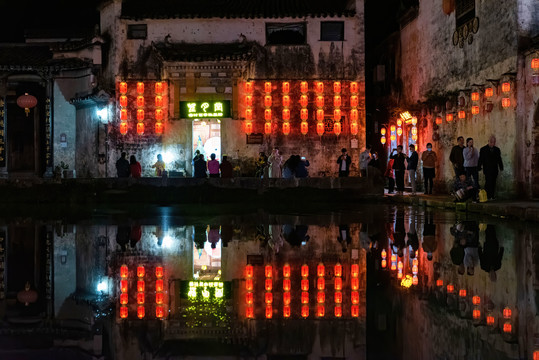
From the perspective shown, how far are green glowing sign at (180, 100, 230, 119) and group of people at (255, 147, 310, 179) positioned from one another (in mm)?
2627

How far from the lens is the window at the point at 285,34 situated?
98.8 ft

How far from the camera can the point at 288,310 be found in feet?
19.2

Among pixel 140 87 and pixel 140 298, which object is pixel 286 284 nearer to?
pixel 140 298

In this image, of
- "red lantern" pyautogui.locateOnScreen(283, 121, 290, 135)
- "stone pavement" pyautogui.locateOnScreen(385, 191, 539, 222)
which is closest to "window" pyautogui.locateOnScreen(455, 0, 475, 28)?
"stone pavement" pyautogui.locateOnScreen(385, 191, 539, 222)

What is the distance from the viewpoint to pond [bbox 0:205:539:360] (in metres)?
4.73

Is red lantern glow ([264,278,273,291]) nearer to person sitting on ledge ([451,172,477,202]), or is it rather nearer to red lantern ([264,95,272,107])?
person sitting on ledge ([451,172,477,202])

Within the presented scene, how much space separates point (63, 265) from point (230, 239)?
3262 millimetres

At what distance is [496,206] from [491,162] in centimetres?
328

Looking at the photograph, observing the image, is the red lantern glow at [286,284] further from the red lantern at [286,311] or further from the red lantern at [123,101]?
the red lantern at [123,101]

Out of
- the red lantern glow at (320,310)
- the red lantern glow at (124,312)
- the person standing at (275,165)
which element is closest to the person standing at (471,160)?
the person standing at (275,165)

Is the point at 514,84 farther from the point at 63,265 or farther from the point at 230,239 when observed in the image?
the point at 63,265

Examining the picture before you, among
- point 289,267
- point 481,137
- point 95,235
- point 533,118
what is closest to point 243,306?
point 289,267

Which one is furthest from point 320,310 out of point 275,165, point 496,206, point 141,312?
point 275,165

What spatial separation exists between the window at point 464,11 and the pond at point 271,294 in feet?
40.5
